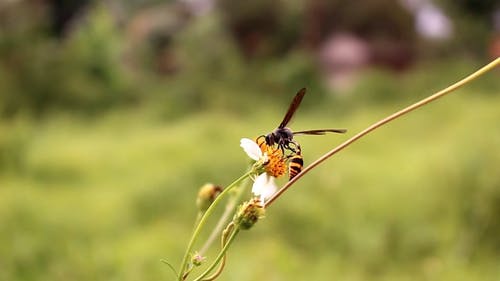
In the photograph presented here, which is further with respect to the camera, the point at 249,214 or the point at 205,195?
the point at 205,195

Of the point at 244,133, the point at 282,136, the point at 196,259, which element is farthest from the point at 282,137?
the point at 244,133

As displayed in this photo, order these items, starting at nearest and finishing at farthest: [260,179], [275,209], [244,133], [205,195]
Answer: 1. [260,179]
2. [205,195]
3. [275,209]
4. [244,133]

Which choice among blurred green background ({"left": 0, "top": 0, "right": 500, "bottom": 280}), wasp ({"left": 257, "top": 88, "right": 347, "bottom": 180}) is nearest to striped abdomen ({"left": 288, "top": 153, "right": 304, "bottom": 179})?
wasp ({"left": 257, "top": 88, "right": 347, "bottom": 180})

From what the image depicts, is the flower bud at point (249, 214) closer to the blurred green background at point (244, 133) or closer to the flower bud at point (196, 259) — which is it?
the flower bud at point (196, 259)

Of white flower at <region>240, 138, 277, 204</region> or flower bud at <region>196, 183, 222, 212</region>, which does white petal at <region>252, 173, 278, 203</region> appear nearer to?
white flower at <region>240, 138, 277, 204</region>

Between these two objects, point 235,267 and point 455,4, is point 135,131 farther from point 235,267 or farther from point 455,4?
point 455,4

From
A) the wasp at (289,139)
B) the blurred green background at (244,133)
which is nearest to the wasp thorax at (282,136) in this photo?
the wasp at (289,139)

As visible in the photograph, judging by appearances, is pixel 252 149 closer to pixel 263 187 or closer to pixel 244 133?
pixel 263 187
